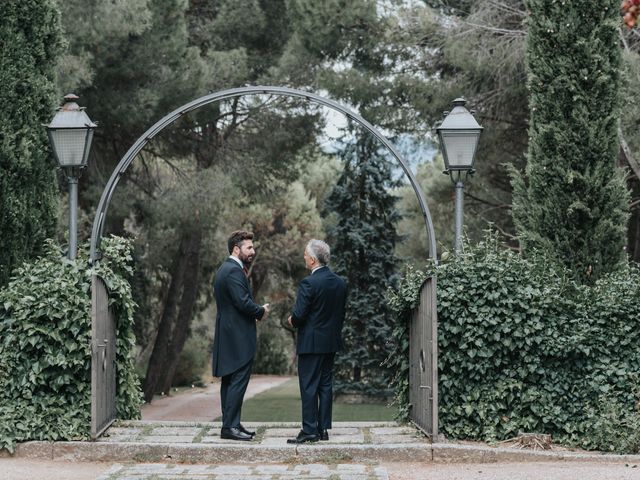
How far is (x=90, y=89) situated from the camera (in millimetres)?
17109

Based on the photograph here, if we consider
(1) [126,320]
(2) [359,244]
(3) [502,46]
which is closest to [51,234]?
(1) [126,320]

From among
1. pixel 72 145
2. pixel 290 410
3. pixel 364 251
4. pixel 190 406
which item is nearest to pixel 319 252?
pixel 72 145

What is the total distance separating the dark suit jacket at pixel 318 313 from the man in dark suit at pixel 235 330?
338 mm

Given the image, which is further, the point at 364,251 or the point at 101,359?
the point at 364,251

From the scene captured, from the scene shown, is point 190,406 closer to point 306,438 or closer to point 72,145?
point 72,145

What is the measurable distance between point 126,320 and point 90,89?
858cm

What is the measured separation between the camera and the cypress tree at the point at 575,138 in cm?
1202

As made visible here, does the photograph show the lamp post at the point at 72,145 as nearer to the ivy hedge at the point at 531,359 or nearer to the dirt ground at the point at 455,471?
the dirt ground at the point at 455,471

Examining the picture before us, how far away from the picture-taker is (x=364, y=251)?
21.7m

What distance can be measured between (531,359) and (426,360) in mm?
996

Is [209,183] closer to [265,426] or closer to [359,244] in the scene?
[359,244]

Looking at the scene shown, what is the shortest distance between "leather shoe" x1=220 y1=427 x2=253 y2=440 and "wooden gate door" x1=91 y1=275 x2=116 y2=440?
1083 millimetres

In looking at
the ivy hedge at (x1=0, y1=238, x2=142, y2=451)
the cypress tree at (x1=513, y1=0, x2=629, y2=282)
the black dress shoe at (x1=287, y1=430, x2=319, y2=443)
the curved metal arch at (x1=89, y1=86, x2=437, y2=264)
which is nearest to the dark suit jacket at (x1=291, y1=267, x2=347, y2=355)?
the black dress shoe at (x1=287, y1=430, x2=319, y2=443)

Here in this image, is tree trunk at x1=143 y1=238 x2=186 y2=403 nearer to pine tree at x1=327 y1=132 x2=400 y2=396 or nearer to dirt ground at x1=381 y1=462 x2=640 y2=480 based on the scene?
pine tree at x1=327 y1=132 x2=400 y2=396
